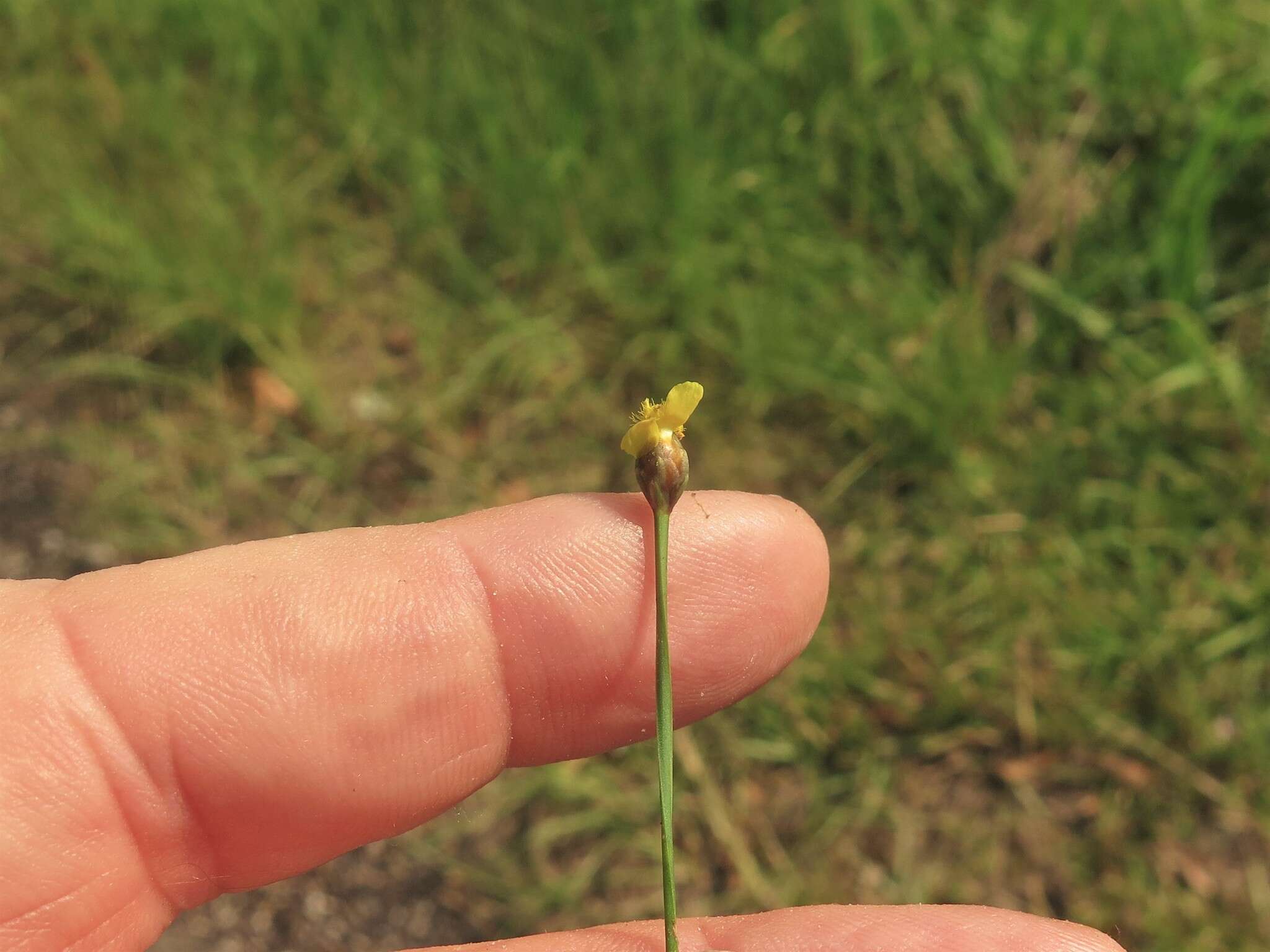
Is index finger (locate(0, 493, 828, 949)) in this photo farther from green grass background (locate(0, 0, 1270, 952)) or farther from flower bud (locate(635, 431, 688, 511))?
green grass background (locate(0, 0, 1270, 952))

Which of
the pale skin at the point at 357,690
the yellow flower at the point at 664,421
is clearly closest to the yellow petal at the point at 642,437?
the yellow flower at the point at 664,421

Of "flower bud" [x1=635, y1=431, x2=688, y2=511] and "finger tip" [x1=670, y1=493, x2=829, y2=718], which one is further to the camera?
"finger tip" [x1=670, y1=493, x2=829, y2=718]

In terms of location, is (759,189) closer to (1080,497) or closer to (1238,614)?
(1080,497)

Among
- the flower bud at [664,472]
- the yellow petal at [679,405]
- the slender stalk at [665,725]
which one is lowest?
the slender stalk at [665,725]

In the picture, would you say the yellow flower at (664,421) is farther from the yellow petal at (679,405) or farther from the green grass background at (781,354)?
the green grass background at (781,354)

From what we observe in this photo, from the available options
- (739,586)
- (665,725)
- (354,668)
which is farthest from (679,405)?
(354,668)

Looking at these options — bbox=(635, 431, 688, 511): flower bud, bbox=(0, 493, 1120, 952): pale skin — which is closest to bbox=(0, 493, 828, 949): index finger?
bbox=(0, 493, 1120, 952): pale skin

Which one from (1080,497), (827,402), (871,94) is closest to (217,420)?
(827,402)
